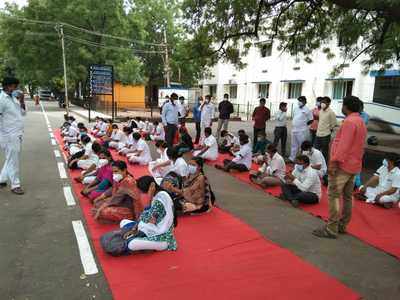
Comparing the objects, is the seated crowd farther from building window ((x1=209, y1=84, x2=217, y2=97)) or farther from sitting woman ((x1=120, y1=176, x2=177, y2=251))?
building window ((x1=209, y1=84, x2=217, y2=97))

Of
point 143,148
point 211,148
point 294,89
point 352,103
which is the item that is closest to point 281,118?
point 211,148

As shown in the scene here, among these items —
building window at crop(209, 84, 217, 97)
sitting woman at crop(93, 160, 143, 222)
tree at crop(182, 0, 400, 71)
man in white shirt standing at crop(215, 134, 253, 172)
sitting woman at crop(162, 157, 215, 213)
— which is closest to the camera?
Answer: sitting woman at crop(93, 160, 143, 222)

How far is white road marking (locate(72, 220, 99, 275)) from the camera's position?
402cm

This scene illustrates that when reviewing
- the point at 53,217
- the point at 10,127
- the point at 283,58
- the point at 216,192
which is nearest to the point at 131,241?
the point at 53,217

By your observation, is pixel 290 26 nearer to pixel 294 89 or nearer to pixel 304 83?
pixel 304 83

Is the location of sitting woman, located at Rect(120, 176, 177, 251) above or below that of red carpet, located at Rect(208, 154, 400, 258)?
above

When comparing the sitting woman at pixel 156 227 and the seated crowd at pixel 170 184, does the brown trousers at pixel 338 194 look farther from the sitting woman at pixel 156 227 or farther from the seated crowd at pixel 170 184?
the sitting woman at pixel 156 227

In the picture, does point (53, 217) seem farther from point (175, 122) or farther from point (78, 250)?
point (175, 122)

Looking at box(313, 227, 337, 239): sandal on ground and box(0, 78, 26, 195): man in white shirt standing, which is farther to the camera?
box(0, 78, 26, 195): man in white shirt standing

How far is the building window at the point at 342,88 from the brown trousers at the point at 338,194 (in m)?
21.1

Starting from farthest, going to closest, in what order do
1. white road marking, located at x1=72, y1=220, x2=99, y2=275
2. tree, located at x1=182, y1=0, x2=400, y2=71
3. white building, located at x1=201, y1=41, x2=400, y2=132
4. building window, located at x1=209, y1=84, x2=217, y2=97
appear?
building window, located at x1=209, y1=84, x2=217, y2=97 < white building, located at x1=201, y1=41, x2=400, y2=132 < tree, located at x1=182, y1=0, x2=400, y2=71 < white road marking, located at x1=72, y1=220, x2=99, y2=275

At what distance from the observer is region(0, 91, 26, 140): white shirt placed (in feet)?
21.5

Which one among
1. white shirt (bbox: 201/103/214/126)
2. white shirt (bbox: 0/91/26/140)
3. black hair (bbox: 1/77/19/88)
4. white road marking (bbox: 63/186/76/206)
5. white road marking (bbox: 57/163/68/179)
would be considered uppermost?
black hair (bbox: 1/77/19/88)

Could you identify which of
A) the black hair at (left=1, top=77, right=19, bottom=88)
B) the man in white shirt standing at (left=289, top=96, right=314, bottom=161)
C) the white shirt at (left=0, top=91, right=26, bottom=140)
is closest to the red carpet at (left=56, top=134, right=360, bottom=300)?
the white shirt at (left=0, top=91, right=26, bottom=140)
